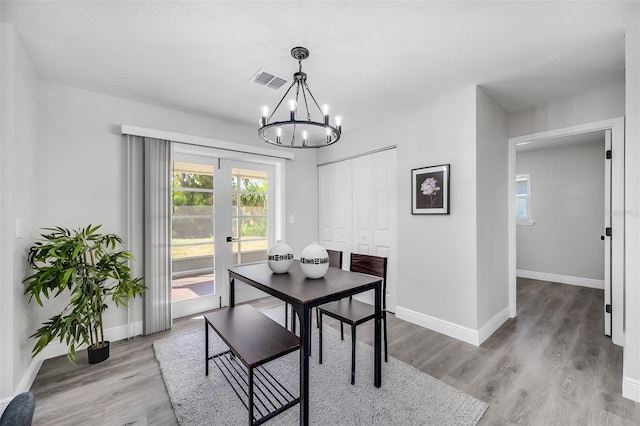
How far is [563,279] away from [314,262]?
514cm

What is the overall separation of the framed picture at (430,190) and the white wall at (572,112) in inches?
47.8

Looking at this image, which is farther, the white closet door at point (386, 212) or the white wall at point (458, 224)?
the white closet door at point (386, 212)

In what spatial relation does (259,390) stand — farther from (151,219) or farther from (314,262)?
(151,219)

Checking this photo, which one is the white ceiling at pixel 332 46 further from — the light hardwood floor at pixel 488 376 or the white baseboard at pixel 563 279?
the white baseboard at pixel 563 279

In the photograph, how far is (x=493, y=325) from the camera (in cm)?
285

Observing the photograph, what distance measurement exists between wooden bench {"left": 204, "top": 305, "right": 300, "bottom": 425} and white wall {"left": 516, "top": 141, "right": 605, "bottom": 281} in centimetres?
529

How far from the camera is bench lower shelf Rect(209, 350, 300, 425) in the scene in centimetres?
167

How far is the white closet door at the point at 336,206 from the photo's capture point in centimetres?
402

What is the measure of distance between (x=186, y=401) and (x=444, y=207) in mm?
2722

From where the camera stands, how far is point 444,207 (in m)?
2.77

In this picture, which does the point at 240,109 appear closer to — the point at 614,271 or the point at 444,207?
the point at 444,207

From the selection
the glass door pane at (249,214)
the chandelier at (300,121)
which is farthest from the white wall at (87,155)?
the chandelier at (300,121)

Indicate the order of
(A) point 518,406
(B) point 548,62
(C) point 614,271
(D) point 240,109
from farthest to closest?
(D) point 240,109 → (C) point 614,271 → (B) point 548,62 → (A) point 518,406

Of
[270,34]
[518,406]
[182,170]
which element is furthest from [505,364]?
[182,170]
